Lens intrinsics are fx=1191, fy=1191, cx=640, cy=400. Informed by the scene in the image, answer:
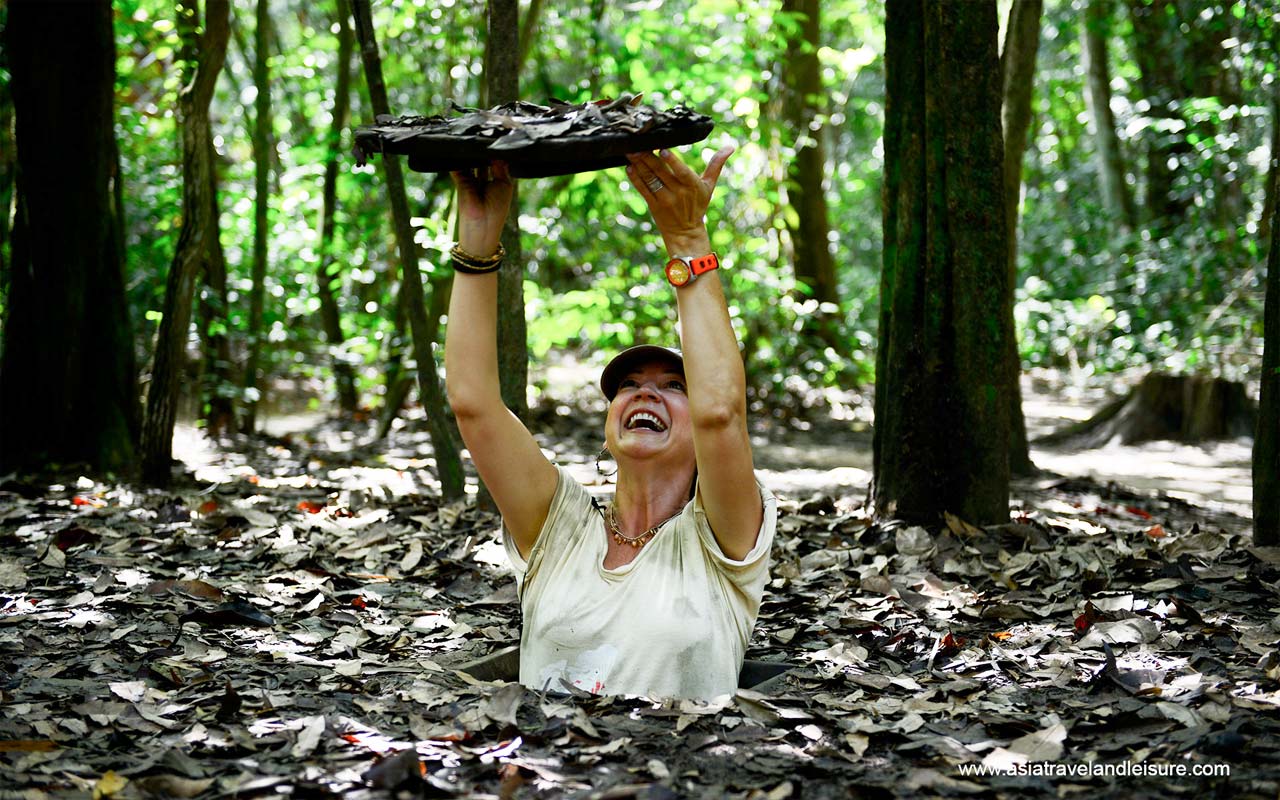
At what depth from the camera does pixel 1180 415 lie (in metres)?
9.96

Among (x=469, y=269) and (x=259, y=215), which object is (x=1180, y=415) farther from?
(x=469, y=269)

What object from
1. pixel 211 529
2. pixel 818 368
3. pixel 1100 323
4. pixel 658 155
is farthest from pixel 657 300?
pixel 658 155

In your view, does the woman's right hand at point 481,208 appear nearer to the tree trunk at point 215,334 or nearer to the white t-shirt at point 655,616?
the white t-shirt at point 655,616

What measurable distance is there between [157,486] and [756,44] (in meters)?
6.15

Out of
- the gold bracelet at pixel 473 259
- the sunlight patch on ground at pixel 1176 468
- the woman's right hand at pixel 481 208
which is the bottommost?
the sunlight patch on ground at pixel 1176 468

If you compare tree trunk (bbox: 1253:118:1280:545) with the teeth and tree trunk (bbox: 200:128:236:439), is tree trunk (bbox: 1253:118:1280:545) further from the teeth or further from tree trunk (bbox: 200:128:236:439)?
tree trunk (bbox: 200:128:236:439)

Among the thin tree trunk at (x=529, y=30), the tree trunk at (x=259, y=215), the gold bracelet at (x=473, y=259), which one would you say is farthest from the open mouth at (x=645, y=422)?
the tree trunk at (x=259, y=215)

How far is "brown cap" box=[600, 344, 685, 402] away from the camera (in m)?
3.23

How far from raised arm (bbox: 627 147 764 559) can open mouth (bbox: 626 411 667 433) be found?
0.26 m

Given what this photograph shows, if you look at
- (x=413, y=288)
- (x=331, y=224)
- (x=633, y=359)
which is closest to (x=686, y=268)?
(x=633, y=359)

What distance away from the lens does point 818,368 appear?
11.2 m

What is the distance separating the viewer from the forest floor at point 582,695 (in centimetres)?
265

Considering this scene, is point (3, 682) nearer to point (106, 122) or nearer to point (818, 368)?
point (106, 122)

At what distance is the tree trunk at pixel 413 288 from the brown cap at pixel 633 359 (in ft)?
7.98
